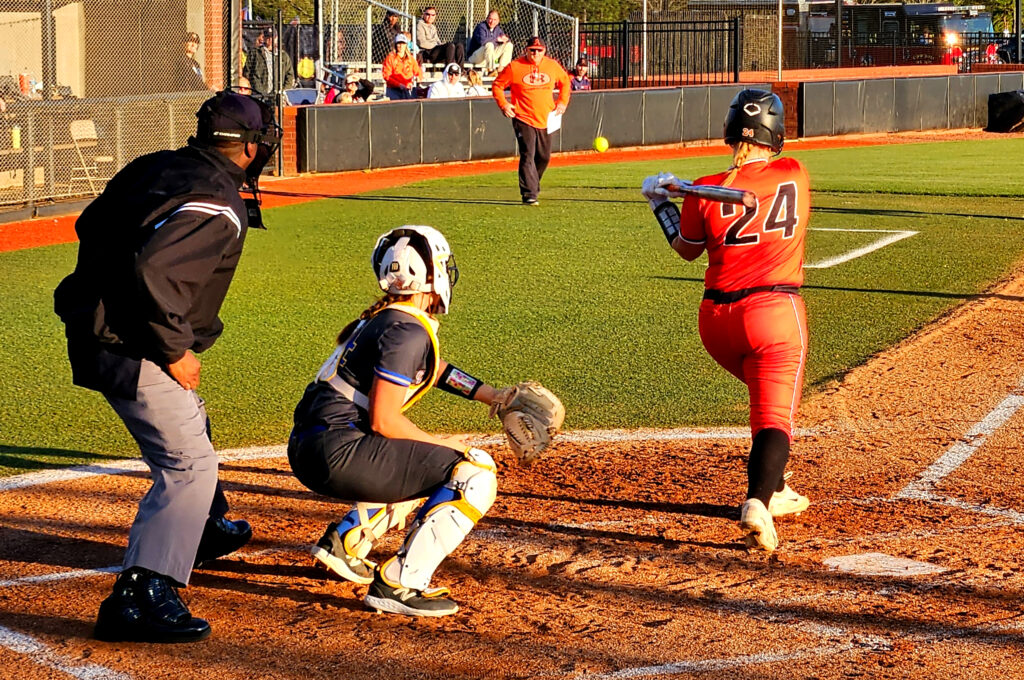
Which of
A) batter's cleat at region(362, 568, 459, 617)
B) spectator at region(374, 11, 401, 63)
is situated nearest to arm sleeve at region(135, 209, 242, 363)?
batter's cleat at region(362, 568, 459, 617)

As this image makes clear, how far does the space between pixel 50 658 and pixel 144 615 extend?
0.34 metres

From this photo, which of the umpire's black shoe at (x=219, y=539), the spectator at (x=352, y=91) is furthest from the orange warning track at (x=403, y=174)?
the umpire's black shoe at (x=219, y=539)

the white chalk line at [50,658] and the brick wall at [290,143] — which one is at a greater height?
Result: the brick wall at [290,143]

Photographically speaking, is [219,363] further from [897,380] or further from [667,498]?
[897,380]

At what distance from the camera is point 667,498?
633 cm

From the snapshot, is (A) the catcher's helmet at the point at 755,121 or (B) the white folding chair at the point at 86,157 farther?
(B) the white folding chair at the point at 86,157

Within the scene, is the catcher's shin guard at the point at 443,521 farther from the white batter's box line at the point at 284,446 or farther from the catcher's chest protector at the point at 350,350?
the white batter's box line at the point at 284,446

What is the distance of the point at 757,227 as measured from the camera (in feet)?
18.1

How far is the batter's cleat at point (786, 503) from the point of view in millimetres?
5938

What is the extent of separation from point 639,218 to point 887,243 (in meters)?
3.32

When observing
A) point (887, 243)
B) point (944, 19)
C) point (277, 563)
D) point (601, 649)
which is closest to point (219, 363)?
point (277, 563)

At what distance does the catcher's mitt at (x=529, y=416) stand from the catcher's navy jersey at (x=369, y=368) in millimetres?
481

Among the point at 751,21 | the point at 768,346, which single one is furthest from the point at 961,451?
the point at 751,21

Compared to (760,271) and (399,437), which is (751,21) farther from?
(399,437)
